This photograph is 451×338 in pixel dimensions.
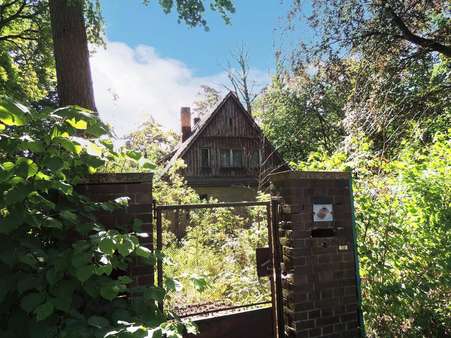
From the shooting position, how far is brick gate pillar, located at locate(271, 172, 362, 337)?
139 inches

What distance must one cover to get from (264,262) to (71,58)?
147 inches

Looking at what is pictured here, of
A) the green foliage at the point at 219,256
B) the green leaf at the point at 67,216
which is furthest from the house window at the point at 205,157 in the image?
the green leaf at the point at 67,216

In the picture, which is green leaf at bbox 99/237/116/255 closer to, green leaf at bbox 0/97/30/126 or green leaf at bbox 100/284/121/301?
green leaf at bbox 100/284/121/301

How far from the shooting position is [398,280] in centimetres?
382

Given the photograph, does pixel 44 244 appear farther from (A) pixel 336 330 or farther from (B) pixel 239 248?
(B) pixel 239 248

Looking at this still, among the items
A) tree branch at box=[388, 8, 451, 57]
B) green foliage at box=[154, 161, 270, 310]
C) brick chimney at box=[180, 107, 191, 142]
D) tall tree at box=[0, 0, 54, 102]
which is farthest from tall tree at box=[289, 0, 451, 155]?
brick chimney at box=[180, 107, 191, 142]

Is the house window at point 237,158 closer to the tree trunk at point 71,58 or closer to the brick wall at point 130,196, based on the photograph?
the tree trunk at point 71,58

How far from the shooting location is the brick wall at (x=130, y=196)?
2.92m

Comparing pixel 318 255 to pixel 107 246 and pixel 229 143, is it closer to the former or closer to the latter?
pixel 107 246

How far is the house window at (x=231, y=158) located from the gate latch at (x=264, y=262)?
64.5 feet

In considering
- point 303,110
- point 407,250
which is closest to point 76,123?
point 407,250

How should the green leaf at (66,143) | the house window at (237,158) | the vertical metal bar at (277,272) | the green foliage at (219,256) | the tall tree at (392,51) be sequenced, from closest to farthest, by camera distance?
the green leaf at (66,143), the vertical metal bar at (277,272), the green foliage at (219,256), the tall tree at (392,51), the house window at (237,158)

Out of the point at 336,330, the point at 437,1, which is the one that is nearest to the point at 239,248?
the point at 336,330

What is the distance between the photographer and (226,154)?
928 inches
